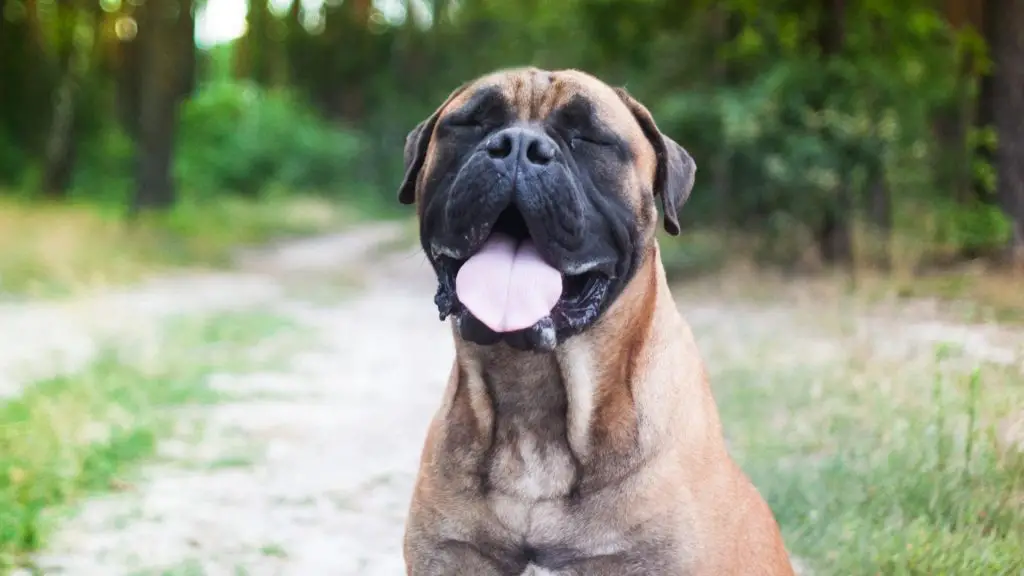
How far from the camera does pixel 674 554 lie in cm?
272

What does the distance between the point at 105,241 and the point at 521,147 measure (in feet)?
38.9

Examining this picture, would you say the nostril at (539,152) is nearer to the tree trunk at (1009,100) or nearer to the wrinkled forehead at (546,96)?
the wrinkled forehead at (546,96)


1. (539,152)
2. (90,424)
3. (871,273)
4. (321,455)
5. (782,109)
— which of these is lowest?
(321,455)

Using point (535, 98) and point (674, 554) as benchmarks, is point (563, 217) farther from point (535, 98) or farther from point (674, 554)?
point (674, 554)

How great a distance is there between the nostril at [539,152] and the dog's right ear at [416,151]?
532 millimetres

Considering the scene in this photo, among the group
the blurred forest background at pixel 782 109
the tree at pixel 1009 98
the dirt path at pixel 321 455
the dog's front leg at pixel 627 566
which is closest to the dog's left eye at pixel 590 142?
the dog's front leg at pixel 627 566

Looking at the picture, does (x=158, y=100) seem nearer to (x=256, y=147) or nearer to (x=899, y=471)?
(x=256, y=147)

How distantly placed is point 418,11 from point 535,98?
2829 centimetres

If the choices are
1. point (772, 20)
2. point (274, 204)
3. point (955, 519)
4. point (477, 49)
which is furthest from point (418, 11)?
point (955, 519)

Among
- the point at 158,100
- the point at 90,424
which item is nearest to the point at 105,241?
the point at 158,100

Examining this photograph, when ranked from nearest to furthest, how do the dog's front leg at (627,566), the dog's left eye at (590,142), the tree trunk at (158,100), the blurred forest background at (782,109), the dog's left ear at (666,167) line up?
the dog's front leg at (627,566)
the dog's left eye at (590,142)
the dog's left ear at (666,167)
the blurred forest background at (782,109)
the tree trunk at (158,100)

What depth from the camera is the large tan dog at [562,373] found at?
2.79m

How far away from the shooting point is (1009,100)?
8.34 m

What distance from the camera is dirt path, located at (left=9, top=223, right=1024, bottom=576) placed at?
3.93 metres
